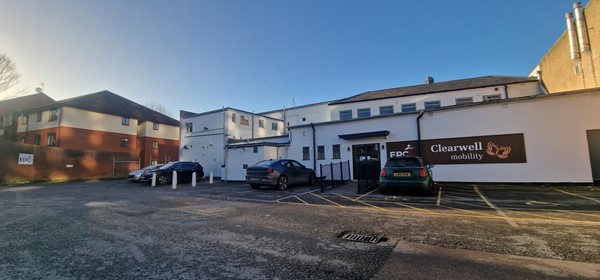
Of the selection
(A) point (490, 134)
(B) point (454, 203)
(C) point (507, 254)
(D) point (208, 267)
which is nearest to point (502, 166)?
(A) point (490, 134)

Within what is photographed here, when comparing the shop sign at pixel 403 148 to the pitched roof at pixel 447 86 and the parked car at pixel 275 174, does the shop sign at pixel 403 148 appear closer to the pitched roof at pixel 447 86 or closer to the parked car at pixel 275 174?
the parked car at pixel 275 174

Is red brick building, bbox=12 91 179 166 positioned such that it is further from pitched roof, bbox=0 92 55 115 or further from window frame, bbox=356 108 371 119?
window frame, bbox=356 108 371 119

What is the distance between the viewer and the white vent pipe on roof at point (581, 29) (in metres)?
14.8

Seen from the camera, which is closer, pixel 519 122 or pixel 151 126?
pixel 519 122

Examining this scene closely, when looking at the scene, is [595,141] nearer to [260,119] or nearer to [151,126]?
[260,119]

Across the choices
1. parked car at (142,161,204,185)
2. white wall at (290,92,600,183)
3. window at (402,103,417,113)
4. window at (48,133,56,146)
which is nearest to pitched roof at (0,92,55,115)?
window at (48,133,56,146)

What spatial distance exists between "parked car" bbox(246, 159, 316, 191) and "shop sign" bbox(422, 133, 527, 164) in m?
7.28

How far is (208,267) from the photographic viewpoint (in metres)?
3.28

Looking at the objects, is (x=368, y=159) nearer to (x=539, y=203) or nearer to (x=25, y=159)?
(x=539, y=203)

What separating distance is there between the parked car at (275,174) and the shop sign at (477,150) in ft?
23.9

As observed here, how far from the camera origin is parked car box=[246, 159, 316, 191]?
39.8 feet

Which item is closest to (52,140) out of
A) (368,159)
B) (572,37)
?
(368,159)

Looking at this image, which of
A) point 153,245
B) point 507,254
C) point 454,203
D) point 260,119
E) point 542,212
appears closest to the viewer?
point 507,254

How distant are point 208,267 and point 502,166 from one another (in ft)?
48.0
